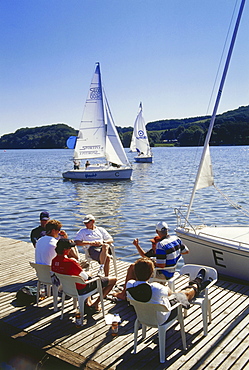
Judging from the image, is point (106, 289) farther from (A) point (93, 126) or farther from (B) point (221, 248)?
(A) point (93, 126)

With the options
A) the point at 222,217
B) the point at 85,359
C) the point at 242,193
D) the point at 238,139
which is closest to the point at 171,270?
the point at 85,359

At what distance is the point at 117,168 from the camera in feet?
109

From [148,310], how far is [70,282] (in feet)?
4.62

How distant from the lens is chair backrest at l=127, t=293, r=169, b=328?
4.75 m

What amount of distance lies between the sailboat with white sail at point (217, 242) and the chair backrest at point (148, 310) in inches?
135

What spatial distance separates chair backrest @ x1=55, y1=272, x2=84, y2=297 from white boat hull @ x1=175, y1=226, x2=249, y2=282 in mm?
3573

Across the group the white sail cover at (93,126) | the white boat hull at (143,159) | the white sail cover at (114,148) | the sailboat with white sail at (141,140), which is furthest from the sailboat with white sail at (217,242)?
the white boat hull at (143,159)

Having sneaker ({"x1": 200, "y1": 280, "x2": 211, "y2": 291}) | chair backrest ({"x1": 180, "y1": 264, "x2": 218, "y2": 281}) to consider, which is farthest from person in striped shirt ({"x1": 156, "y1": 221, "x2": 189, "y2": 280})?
sneaker ({"x1": 200, "y1": 280, "x2": 211, "y2": 291})

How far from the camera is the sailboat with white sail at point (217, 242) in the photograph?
25.9 ft

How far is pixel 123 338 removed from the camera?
5.52m

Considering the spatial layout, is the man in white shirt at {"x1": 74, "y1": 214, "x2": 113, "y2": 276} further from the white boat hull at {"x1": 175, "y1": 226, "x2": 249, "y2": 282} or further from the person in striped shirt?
the white boat hull at {"x1": 175, "y1": 226, "x2": 249, "y2": 282}

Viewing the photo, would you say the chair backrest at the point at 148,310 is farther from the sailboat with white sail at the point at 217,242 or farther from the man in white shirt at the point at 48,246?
the sailboat with white sail at the point at 217,242

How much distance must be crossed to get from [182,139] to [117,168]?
138546 millimetres

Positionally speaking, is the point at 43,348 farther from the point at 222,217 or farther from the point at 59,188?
the point at 59,188
